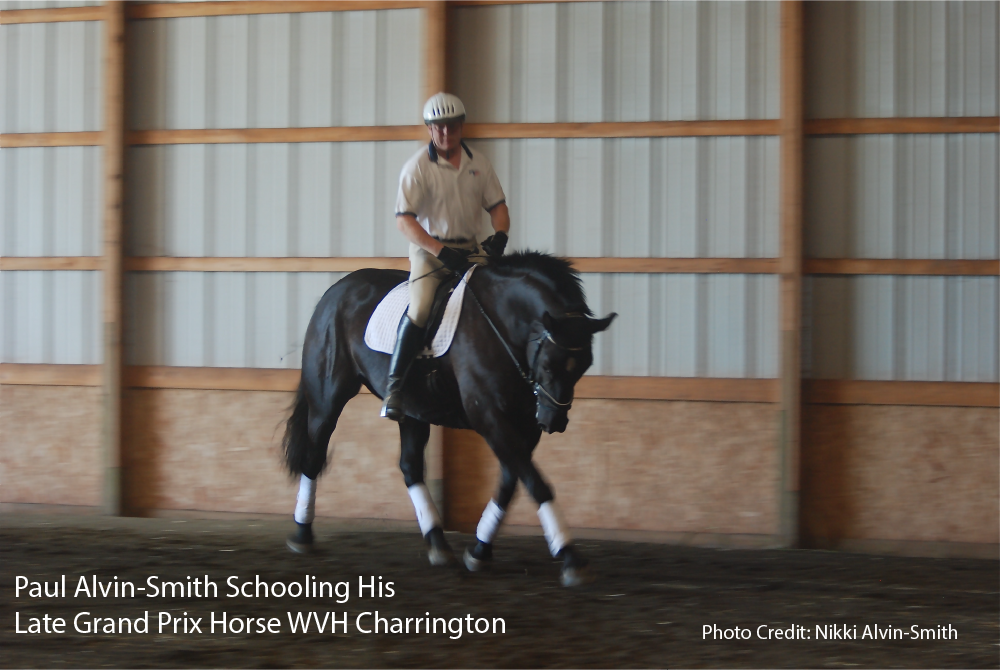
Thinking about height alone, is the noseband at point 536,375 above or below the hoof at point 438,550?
above

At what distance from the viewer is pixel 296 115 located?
19.2ft

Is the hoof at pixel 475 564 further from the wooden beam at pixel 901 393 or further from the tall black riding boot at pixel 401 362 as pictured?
the wooden beam at pixel 901 393

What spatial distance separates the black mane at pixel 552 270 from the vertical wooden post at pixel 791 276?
191 cm

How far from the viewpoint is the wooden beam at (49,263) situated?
6012 mm

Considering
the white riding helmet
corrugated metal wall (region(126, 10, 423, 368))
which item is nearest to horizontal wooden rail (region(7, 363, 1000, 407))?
corrugated metal wall (region(126, 10, 423, 368))

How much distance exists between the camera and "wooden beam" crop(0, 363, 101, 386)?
237 inches

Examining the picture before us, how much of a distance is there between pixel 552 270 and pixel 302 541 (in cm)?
215

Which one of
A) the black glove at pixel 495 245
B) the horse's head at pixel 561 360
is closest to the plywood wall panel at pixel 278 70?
the black glove at pixel 495 245

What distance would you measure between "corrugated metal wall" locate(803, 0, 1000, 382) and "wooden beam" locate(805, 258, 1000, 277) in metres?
0.04

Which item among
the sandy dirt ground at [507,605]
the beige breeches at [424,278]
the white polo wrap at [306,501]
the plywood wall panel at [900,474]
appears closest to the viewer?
the sandy dirt ground at [507,605]

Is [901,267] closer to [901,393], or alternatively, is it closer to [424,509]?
[901,393]

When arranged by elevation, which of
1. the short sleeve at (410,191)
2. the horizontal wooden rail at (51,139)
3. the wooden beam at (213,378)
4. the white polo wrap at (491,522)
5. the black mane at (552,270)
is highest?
the horizontal wooden rail at (51,139)

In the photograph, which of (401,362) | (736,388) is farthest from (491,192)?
(736,388)

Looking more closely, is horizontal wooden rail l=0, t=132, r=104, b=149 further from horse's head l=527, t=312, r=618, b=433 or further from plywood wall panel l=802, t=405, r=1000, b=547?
plywood wall panel l=802, t=405, r=1000, b=547
